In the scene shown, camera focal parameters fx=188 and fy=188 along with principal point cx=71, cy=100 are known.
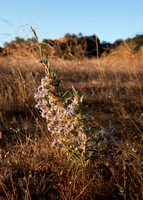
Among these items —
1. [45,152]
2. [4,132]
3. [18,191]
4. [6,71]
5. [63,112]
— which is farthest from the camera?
[6,71]

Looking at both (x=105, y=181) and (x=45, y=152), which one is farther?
(x=45, y=152)

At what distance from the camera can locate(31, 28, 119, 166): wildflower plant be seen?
1.29 meters

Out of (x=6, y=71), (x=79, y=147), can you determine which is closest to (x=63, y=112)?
(x=79, y=147)

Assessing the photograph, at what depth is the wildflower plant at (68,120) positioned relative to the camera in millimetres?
1292

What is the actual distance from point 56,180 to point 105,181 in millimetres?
400

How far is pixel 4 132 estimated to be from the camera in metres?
2.73

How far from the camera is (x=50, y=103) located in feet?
4.55

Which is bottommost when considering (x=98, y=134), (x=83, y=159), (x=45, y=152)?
(x=45, y=152)

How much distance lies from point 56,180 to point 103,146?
0.48m

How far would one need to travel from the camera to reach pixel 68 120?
4.19ft

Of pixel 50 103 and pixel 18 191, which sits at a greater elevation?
pixel 50 103

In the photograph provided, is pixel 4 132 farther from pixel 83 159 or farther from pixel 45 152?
pixel 83 159

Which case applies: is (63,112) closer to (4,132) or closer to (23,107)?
(4,132)

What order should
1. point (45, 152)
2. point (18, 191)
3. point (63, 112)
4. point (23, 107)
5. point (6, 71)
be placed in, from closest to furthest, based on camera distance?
point (63, 112) < point (18, 191) < point (45, 152) < point (23, 107) < point (6, 71)
